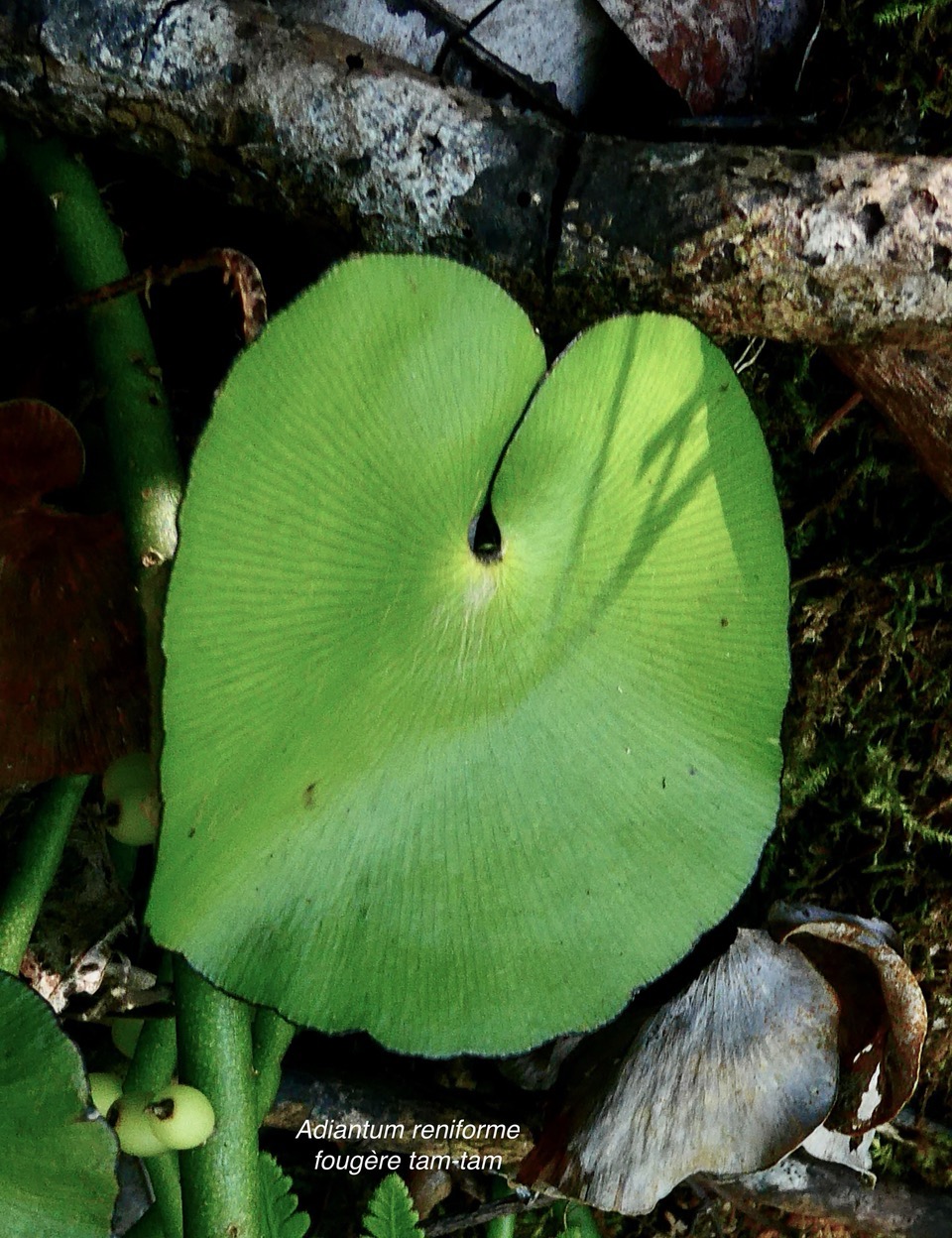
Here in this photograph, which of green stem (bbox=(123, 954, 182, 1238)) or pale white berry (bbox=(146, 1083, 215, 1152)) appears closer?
pale white berry (bbox=(146, 1083, 215, 1152))

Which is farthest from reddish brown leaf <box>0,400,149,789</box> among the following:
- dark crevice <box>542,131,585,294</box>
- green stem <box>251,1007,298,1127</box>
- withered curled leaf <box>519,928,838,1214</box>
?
withered curled leaf <box>519,928,838,1214</box>

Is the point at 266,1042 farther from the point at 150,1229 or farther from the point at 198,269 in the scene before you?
the point at 198,269

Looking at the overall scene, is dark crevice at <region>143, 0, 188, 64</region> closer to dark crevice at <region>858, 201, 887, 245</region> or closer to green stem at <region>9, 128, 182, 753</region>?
green stem at <region>9, 128, 182, 753</region>

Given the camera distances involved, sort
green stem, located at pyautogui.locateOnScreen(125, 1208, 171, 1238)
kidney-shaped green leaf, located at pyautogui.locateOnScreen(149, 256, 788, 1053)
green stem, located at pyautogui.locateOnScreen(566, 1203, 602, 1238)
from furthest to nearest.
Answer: green stem, located at pyautogui.locateOnScreen(566, 1203, 602, 1238) → green stem, located at pyautogui.locateOnScreen(125, 1208, 171, 1238) → kidney-shaped green leaf, located at pyautogui.locateOnScreen(149, 256, 788, 1053)

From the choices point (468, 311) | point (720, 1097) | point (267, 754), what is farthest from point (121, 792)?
point (720, 1097)

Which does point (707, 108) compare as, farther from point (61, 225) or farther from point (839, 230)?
point (61, 225)

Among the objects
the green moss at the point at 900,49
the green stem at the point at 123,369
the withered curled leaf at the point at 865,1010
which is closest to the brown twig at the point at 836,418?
the green moss at the point at 900,49

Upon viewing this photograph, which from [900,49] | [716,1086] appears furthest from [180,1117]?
[900,49]
